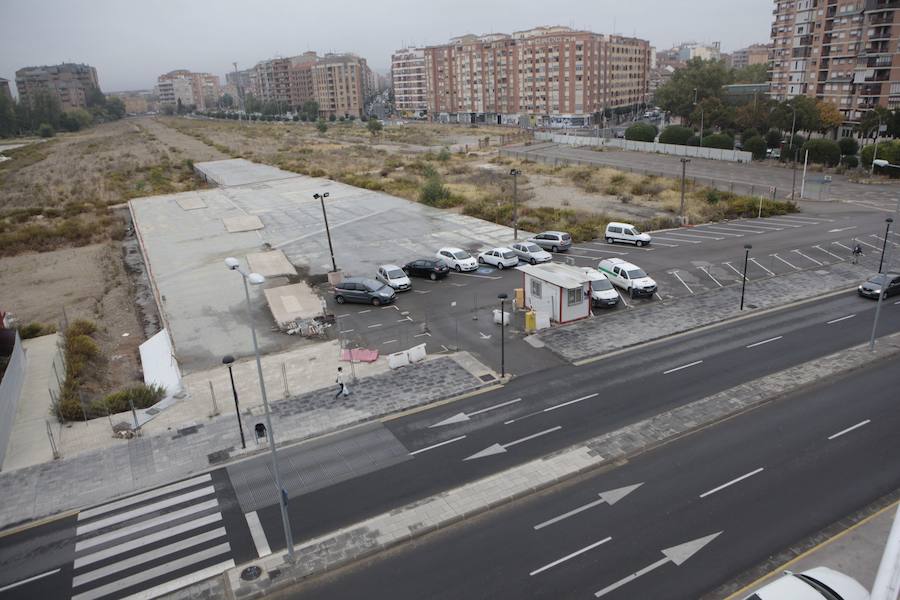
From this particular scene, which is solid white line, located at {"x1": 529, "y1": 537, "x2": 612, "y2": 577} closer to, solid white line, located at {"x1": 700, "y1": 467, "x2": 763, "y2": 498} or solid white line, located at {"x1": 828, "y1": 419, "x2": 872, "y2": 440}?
solid white line, located at {"x1": 700, "y1": 467, "x2": 763, "y2": 498}

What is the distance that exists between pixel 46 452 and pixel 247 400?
6992 mm

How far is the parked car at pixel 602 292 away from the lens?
32.7 m

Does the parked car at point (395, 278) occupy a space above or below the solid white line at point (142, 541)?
above

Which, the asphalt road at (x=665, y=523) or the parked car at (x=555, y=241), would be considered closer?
the asphalt road at (x=665, y=523)

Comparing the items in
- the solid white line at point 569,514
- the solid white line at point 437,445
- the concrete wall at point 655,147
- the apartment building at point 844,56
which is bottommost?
the solid white line at point 437,445

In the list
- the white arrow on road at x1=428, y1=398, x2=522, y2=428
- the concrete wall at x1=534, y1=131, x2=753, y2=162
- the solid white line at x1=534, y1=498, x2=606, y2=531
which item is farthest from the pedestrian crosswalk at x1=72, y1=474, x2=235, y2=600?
the concrete wall at x1=534, y1=131, x2=753, y2=162

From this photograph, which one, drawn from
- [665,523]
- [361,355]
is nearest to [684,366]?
[665,523]

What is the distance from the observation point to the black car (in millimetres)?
38969

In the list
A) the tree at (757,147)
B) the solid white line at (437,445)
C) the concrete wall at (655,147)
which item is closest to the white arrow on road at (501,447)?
the solid white line at (437,445)

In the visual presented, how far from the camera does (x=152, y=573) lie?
611 inches

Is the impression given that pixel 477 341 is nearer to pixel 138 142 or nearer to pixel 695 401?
pixel 695 401

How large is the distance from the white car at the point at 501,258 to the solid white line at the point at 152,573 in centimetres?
2779

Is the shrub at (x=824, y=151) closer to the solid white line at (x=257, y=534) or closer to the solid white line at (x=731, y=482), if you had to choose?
the solid white line at (x=731, y=482)

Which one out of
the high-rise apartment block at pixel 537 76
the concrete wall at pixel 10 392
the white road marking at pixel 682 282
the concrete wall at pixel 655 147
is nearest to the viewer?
the concrete wall at pixel 10 392
